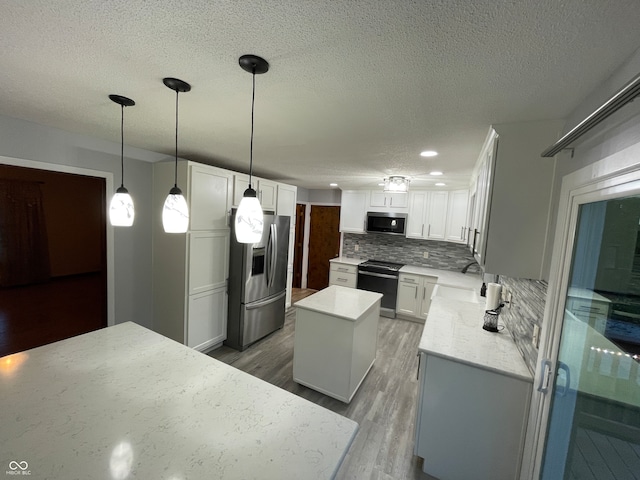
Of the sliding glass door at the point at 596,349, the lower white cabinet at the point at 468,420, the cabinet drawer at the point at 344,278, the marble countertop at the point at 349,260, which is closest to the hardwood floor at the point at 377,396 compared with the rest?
the lower white cabinet at the point at 468,420

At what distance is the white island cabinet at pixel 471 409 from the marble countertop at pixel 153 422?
3.06 ft

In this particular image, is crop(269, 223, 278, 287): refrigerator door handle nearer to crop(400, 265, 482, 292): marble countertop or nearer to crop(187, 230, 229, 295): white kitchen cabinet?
crop(187, 230, 229, 295): white kitchen cabinet

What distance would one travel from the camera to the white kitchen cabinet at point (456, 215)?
4324 millimetres

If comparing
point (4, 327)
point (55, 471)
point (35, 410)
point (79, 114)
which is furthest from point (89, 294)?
point (55, 471)

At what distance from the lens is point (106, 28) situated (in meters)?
0.93

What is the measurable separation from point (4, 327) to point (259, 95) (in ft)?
15.1

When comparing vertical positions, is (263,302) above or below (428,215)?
below

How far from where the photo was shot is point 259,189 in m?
3.61

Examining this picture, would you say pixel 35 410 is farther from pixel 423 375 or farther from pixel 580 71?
pixel 580 71

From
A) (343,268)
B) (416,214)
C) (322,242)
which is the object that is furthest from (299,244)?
(416,214)

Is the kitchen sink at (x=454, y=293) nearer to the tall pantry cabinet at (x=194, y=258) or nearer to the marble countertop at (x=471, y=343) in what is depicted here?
the marble countertop at (x=471, y=343)

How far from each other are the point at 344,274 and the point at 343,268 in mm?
114

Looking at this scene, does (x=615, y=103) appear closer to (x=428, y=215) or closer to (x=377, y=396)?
(x=377, y=396)

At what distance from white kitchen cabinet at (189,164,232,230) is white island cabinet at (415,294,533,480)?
2.46 meters
